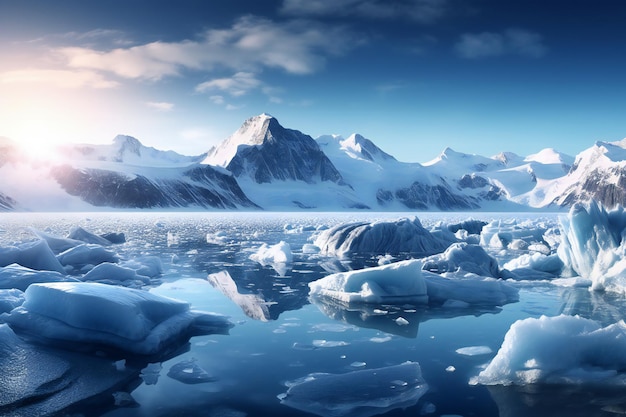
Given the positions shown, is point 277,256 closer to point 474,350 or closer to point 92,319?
point 92,319

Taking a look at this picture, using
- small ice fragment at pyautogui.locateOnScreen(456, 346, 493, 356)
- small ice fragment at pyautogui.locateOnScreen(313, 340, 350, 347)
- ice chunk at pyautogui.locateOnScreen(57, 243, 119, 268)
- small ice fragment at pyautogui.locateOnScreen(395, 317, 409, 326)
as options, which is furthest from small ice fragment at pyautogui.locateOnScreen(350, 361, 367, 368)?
ice chunk at pyautogui.locateOnScreen(57, 243, 119, 268)

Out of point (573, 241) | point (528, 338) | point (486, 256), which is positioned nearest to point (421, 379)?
point (528, 338)

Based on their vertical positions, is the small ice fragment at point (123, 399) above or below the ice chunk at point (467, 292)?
below

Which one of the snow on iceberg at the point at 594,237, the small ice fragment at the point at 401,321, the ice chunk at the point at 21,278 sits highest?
the snow on iceberg at the point at 594,237

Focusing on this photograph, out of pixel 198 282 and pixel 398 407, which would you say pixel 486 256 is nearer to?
pixel 198 282

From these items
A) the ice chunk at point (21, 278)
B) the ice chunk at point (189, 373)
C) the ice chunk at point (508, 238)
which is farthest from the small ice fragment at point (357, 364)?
the ice chunk at point (508, 238)

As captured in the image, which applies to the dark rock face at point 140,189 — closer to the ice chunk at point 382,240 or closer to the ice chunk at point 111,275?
the ice chunk at point 382,240
